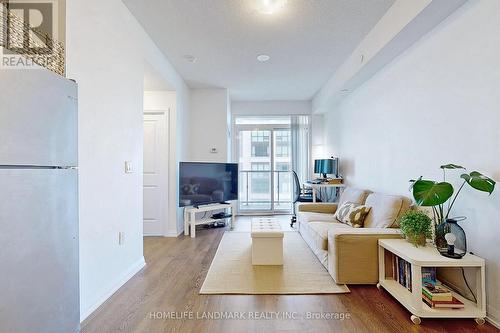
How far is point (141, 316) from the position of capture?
6.76ft

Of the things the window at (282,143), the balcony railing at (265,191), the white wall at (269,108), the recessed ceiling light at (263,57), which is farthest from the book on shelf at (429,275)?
the white wall at (269,108)

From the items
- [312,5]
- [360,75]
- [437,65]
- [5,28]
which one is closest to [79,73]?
[5,28]

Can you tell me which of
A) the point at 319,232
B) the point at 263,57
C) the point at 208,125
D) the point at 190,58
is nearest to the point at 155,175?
the point at 208,125

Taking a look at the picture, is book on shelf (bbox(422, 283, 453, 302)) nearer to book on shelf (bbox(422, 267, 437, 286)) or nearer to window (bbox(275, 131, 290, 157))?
book on shelf (bbox(422, 267, 437, 286))

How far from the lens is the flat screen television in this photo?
4477mm

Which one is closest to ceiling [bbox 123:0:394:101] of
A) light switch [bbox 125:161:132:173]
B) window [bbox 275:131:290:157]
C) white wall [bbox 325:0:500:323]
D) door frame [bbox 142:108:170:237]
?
white wall [bbox 325:0:500:323]

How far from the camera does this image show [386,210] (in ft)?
9.73

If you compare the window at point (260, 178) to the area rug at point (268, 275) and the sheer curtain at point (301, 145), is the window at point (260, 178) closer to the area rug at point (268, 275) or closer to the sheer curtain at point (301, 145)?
the sheer curtain at point (301, 145)

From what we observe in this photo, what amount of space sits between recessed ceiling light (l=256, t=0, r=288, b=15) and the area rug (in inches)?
106

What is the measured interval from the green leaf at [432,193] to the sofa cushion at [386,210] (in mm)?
865

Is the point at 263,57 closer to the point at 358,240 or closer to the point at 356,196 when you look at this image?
the point at 356,196

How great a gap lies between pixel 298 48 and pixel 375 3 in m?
1.13

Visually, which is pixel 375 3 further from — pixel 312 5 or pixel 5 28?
pixel 5 28

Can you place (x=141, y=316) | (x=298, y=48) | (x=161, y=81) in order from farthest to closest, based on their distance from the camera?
(x=161, y=81)
(x=298, y=48)
(x=141, y=316)
